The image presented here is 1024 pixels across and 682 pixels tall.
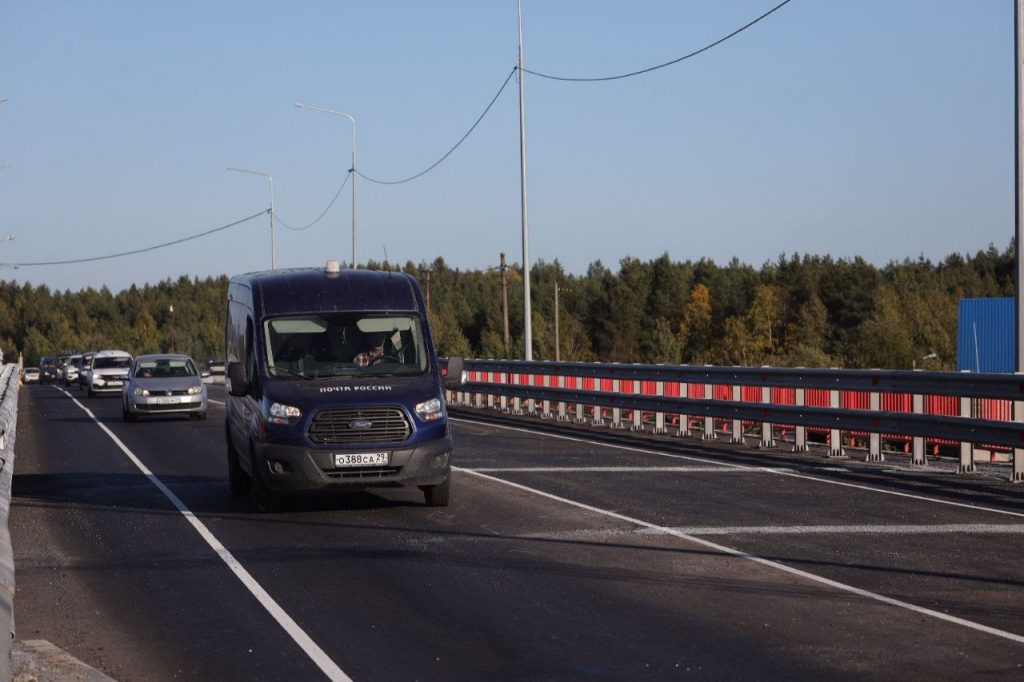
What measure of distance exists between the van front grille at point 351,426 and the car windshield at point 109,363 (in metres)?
37.0

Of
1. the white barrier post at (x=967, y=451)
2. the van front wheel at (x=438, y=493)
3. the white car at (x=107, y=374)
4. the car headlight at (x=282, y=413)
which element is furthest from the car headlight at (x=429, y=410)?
the white car at (x=107, y=374)

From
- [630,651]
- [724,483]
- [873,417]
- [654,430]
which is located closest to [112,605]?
[630,651]

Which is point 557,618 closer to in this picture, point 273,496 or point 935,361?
point 273,496

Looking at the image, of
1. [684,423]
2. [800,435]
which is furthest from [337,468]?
[684,423]

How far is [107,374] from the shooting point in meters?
47.8

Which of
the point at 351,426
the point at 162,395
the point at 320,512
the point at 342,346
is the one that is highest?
the point at 342,346

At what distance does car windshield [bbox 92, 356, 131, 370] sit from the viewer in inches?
1903

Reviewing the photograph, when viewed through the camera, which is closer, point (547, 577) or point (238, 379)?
point (547, 577)

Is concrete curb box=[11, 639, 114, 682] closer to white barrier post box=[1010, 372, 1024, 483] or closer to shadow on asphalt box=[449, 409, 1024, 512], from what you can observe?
shadow on asphalt box=[449, 409, 1024, 512]

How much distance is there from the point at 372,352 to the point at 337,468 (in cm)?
144

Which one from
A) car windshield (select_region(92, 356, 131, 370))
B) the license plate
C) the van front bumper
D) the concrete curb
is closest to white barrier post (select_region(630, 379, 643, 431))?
the van front bumper

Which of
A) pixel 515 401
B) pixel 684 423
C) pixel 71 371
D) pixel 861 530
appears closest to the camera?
pixel 861 530

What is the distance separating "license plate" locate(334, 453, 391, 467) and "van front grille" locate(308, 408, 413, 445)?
0.15m

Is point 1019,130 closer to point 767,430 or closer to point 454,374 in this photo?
point 767,430
